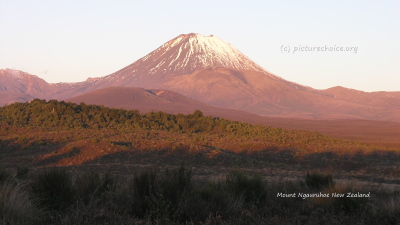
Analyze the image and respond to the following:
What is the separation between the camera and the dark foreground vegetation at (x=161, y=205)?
5.63 metres

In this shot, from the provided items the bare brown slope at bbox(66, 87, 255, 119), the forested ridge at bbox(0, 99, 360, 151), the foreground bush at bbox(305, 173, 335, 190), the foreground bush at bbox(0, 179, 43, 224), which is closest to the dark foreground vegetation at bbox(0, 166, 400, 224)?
the foreground bush at bbox(0, 179, 43, 224)

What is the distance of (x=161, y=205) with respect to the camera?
19.2ft

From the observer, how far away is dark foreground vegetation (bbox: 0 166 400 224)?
222 inches

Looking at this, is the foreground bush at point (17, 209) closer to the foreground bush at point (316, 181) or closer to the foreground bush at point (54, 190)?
the foreground bush at point (54, 190)

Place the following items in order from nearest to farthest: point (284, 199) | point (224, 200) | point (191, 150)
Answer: point (224, 200)
point (284, 199)
point (191, 150)

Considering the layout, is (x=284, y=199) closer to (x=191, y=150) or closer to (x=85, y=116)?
(x=191, y=150)

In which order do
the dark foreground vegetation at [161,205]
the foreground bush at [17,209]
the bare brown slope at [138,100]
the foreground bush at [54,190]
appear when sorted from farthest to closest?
the bare brown slope at [138,100] < the foreground bush at [54,190] < the dark foreground vegetation at [161,205] < the foreground bush at [17,209]

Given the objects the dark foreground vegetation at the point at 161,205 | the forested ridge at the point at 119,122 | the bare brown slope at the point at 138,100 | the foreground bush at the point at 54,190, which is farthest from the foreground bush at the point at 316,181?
the bare brown slope at the point at 138,100

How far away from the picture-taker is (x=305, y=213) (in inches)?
274

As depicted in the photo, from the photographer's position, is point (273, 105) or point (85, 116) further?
point (273, 105)

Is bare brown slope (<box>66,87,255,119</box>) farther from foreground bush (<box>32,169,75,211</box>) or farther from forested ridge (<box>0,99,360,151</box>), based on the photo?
foreground bush (<box>32,169,75,211</box>)

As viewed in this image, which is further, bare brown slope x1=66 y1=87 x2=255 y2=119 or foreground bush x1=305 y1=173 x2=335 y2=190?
bare brown slope x1=66 y1=87 x2=255 y2=119

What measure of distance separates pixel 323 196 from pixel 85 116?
108 feet

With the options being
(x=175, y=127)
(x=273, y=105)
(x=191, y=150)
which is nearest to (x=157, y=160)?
(x=191, y=150)
